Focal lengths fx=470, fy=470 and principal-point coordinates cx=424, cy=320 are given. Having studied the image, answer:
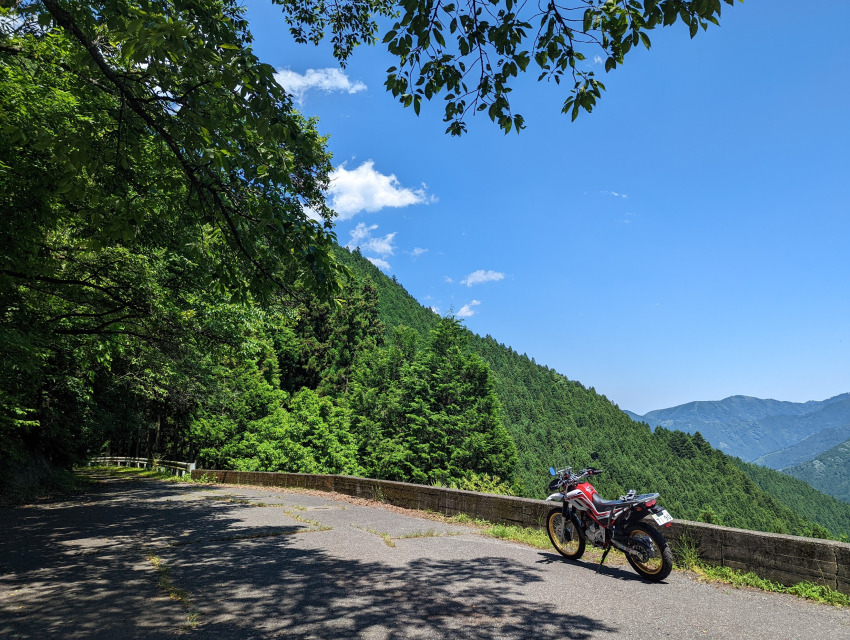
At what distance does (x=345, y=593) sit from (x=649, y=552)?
325 cm

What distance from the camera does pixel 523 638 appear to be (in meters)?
3.50

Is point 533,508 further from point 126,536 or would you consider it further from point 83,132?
point 83,132

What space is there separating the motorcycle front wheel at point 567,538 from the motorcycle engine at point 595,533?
0.13m

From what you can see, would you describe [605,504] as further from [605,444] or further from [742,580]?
[605,444]

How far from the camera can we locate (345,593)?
446 centimetres

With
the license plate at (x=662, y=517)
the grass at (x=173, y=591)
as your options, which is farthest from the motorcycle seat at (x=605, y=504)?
the grass at (x=173, y=591)

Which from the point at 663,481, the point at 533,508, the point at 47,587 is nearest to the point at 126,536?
the point at 47,587

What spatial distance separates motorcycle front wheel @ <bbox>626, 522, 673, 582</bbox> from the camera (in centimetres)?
496

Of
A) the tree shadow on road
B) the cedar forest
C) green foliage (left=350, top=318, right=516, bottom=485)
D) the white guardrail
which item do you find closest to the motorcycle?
the tree shadow on road

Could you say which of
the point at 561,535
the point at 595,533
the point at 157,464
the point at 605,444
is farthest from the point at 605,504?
the point at 605,444

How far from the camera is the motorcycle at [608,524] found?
509 cm

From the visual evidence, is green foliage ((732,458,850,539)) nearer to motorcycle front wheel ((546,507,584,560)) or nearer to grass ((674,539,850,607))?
grass ((674,539,850,607))

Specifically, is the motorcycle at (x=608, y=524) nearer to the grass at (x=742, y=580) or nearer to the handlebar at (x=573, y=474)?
the handlebar at (x=573, y=474)

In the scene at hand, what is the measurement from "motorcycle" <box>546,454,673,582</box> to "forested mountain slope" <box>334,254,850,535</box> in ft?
253
